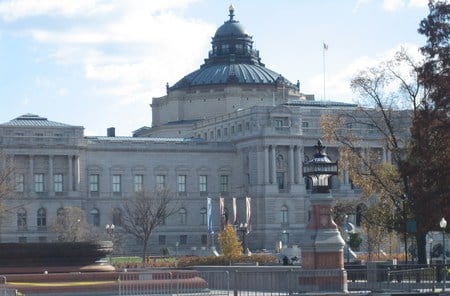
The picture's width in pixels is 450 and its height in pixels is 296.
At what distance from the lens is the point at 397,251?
128 meters

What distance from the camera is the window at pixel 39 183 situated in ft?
496

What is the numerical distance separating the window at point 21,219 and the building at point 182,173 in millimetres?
116

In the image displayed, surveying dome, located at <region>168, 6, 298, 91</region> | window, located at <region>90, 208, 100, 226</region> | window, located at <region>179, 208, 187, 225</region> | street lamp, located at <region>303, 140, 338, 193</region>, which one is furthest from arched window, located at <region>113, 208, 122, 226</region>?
street lamp, located at <region>303, 140, 338, 193</region>

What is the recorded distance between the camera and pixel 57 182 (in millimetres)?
152250

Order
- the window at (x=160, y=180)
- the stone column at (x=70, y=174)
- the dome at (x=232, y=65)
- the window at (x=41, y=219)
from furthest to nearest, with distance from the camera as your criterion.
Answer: the dome at (x=232, y=65)
the window at (x=160, y=180)
the stone column at (x=70, y=174)
the window at (x=41, y=219)

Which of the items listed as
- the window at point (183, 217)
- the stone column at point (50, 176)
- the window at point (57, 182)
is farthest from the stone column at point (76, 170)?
the window at point (183, 217)

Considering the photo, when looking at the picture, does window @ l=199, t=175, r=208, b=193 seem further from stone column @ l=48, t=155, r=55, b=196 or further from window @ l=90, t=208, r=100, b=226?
stone column @ l=48, t=155, r=55, b=196

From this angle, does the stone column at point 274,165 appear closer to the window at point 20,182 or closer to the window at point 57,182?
the window at point 57,182

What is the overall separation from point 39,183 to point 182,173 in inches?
734

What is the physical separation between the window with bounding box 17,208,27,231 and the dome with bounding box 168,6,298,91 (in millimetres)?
43063

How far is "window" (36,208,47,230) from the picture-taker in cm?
14976

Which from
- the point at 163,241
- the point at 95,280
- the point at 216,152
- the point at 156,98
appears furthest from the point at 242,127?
the point at 95,280

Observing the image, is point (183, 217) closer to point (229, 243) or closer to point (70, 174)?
point (70, 174)

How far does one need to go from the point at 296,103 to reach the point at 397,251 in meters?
42.5
